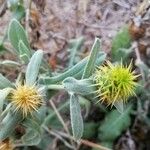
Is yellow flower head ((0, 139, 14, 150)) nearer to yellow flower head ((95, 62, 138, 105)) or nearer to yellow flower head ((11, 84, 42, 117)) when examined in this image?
yellow flower head ((11, 84, 42, 117))

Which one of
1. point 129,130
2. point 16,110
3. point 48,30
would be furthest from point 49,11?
point 16,110

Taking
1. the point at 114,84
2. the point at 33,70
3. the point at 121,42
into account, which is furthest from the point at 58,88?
the point at 121,42

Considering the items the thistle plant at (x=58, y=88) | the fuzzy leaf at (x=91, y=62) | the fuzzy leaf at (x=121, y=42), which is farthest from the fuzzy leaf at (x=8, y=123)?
the fuzzy leaf at (x=121, y=42)

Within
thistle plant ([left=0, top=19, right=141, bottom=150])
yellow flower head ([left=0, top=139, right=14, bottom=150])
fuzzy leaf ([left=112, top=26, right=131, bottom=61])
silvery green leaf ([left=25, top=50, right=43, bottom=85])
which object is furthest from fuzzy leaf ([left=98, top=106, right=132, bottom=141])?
silvery green leaf ([left=25, top=50, right=43, bottom=85])

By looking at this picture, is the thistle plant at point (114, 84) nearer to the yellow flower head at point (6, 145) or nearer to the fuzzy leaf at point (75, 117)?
the fuzzy leaf at point (75, 117)

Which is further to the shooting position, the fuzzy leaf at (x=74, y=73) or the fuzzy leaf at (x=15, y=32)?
the fuzzy leaf at (x=15, y=32)

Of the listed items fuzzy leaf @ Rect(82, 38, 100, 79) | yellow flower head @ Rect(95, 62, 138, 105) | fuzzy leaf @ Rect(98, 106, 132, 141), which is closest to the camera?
yellow flower head @ Rect(95, 62, 138, 105)

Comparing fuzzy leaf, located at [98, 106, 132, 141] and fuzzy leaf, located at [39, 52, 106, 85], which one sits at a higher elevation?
fuzzy leaf, located at [39, 52, 106, 85]

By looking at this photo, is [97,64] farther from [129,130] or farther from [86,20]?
[86,20]
